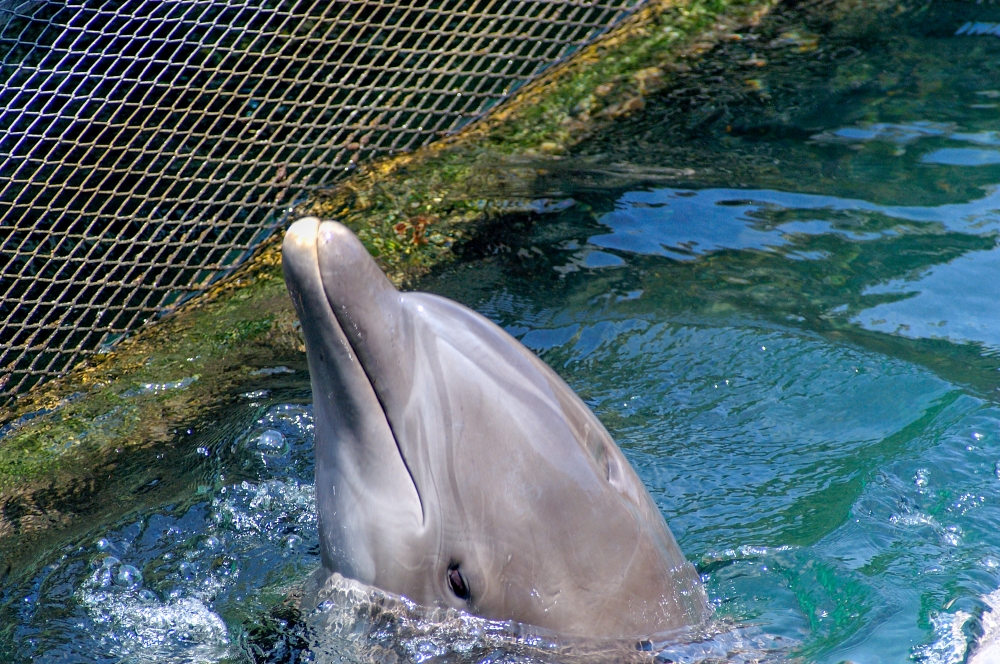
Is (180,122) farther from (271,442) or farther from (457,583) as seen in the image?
(457,583)

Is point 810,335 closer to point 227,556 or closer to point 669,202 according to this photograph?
point 669,202

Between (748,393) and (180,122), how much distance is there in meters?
3.97

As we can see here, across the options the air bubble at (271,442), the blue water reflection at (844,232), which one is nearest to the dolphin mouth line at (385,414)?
the air bubble at (271,442)

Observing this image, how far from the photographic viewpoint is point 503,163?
7043 mm

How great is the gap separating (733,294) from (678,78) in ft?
8.26

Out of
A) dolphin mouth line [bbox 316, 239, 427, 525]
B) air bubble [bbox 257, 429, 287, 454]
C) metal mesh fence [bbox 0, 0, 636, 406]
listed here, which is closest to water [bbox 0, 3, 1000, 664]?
air bubble [bbox 257, 429, 287, 454]

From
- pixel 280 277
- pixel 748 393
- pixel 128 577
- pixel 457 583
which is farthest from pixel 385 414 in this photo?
pixel 280 277

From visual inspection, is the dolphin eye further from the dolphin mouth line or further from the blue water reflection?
the blue water reflection

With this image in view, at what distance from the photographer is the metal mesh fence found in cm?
610

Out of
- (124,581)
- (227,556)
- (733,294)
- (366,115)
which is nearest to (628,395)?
(733,294)

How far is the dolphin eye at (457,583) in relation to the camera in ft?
10.1

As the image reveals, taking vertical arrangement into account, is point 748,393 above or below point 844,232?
below

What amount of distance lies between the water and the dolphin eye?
10 cm

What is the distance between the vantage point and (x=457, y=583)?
121 inches
